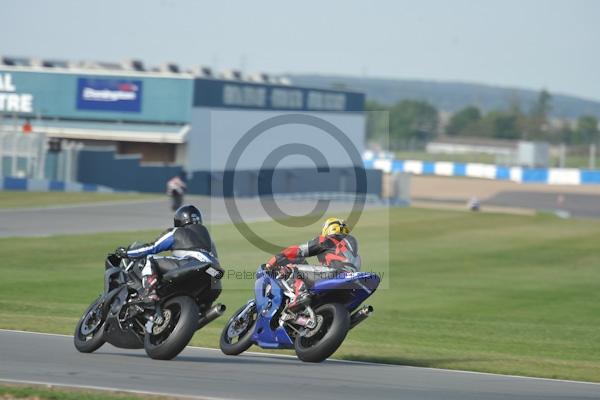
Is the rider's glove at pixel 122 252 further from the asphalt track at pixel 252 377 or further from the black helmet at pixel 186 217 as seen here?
the asphalt track at pixel 252 377

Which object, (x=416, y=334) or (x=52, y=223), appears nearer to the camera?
(x=416, y=334)

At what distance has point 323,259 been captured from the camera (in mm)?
12109

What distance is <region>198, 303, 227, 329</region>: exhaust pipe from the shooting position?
11609 mm

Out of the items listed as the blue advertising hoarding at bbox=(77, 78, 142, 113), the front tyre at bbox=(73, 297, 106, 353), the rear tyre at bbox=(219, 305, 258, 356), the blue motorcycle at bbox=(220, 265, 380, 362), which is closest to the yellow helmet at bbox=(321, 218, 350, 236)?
the blue motorcycle at bbox=(220, 265, 380, 362)

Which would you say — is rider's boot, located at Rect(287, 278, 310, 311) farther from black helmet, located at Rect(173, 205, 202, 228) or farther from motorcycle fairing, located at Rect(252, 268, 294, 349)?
black helmet, located at Rect(173, 205, 202, 228)

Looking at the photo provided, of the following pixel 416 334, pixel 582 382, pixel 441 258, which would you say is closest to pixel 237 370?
pixel 582 382

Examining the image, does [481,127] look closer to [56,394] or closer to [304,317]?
[304,317]

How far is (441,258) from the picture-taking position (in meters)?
32.2

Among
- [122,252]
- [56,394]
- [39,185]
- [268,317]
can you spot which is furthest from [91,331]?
[39,185]

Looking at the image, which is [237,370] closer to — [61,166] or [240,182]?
[61,166]

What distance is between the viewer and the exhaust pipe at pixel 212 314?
11.6 m

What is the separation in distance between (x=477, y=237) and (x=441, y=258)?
7229mm

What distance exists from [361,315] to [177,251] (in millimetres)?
2036

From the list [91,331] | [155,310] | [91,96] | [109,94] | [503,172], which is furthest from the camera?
[503,172]
